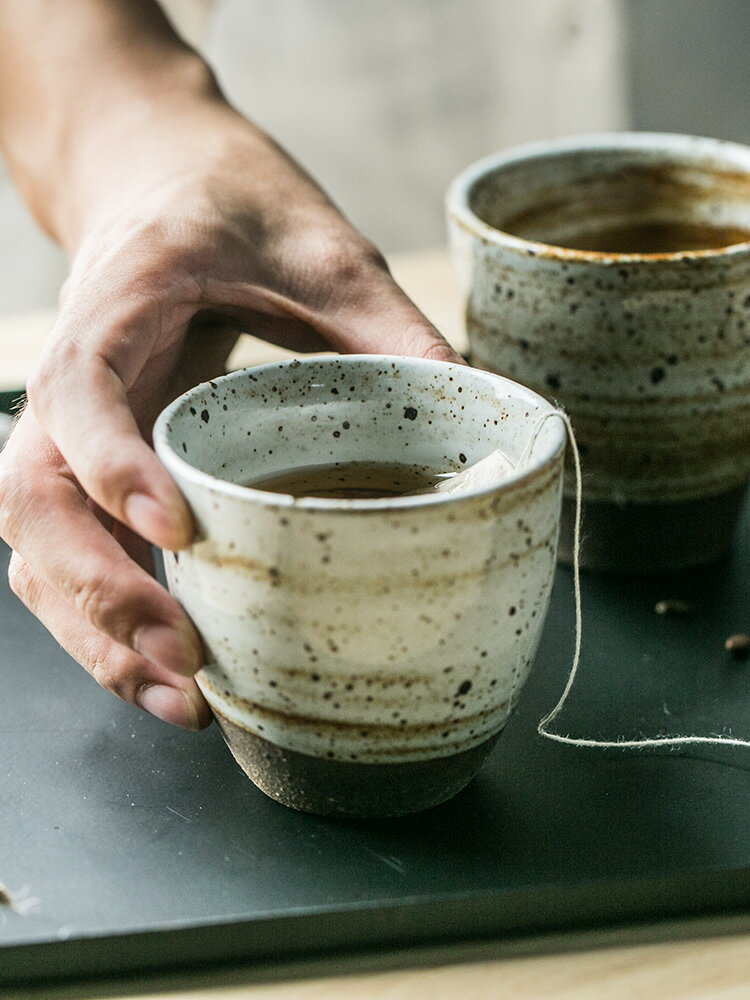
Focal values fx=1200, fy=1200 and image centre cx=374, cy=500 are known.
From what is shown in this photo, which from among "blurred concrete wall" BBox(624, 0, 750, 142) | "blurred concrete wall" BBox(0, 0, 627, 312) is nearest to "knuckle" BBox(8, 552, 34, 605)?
"blurred concrete wall" BBox(0, 0, 627, 312)

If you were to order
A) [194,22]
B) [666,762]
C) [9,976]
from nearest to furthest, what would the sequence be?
[9,976] → [666,762] → [194,22]

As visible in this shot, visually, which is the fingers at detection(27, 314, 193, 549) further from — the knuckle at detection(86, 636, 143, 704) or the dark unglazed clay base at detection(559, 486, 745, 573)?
the dark unglazed clay base at detection(559, 486, 745, 573)

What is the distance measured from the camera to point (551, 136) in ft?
6.01

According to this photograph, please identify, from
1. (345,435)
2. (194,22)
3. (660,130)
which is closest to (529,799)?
(345,435)

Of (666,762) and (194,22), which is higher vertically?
(194,22)

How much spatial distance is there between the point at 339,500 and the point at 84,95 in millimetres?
612

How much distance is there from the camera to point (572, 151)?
0.91 m

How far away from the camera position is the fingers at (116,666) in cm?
62

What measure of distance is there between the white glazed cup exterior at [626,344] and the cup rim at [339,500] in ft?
0.52

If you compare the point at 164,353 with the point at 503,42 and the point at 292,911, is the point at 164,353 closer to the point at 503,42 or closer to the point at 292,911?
the point at 292,911

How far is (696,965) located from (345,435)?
0.31 meters

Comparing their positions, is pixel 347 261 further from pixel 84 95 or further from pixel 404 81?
pixel 404 81

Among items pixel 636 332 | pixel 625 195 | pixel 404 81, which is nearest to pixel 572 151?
pixel 625 195

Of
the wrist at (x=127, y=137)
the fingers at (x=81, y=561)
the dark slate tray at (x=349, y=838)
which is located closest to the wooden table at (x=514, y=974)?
the dark slate tray at (x=349, y=838)
